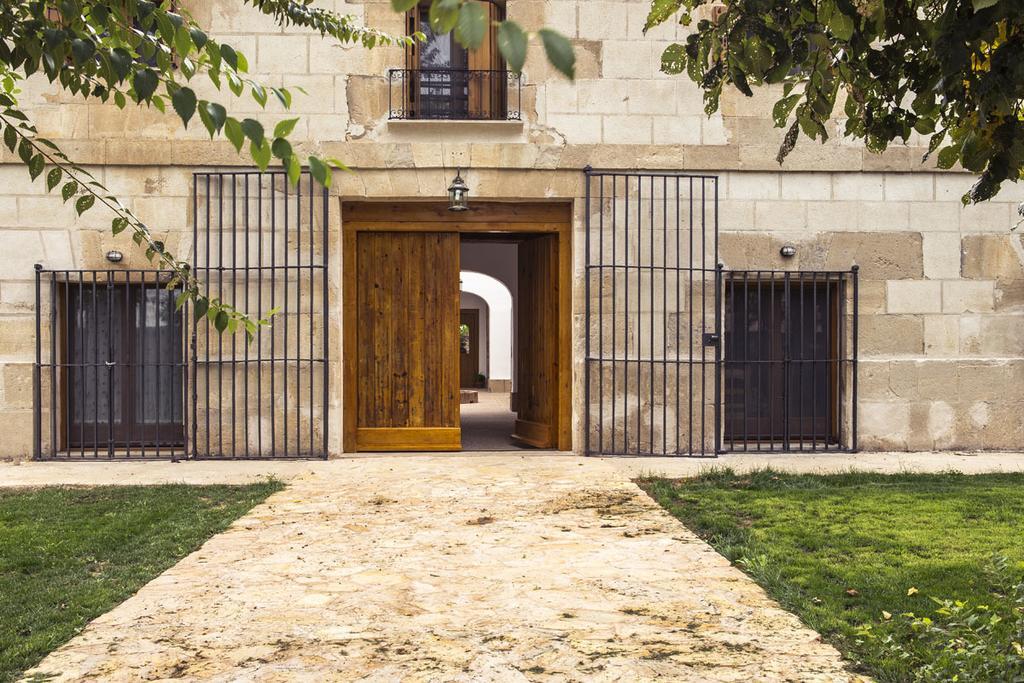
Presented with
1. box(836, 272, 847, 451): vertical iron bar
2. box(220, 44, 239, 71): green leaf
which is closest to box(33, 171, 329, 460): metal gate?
box(836, 272, 847, 451): vertical iron bar

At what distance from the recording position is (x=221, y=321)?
2.16 m

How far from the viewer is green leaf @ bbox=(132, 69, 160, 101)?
1.73 m

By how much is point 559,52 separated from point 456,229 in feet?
23.1

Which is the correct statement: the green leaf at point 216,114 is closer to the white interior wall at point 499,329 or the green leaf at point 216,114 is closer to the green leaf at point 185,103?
the green leaf at point 185,103

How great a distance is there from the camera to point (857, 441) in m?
8.06

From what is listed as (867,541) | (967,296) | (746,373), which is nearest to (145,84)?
(867,541)

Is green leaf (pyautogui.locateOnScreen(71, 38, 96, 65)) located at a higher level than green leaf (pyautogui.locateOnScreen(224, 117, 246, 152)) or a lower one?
higher

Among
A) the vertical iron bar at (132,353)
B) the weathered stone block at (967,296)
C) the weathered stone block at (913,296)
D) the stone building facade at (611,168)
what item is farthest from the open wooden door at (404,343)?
the weathered stone block at (967,296)

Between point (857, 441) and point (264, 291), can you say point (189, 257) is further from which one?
point (857, 441)

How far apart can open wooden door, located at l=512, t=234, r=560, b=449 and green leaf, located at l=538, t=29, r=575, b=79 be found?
7.10 m

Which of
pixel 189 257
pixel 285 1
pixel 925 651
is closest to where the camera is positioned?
pixel 925 651

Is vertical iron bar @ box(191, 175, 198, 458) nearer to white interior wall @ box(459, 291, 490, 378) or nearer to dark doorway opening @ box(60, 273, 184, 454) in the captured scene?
dark doorway opening @ box(60, 273, 184, 454)

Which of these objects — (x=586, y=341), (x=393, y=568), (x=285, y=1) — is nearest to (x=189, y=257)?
(x=285, y=1)

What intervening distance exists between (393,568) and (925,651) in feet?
7.48
